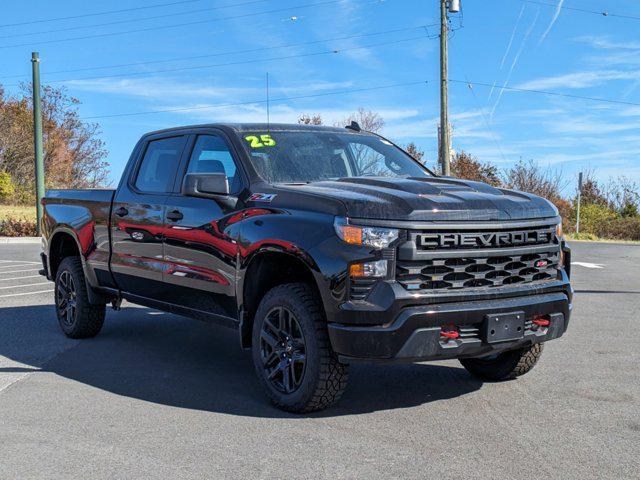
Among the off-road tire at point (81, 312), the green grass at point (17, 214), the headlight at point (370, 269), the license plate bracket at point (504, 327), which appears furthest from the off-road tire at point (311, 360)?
the green grass at point (17, 214)

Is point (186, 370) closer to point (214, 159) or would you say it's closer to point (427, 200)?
point (214, 159)

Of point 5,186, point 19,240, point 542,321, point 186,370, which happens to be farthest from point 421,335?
point 5,186

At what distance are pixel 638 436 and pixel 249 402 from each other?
248 centimetres

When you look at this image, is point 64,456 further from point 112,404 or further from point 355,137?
point 355,137

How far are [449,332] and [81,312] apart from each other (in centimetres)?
433

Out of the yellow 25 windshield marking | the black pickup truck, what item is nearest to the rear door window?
the black pickup truck

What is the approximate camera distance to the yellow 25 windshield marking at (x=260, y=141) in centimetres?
570

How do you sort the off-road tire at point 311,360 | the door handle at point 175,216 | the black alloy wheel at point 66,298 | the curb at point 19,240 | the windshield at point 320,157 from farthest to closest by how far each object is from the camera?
1. the curb at point 19,240
2. the black alloy wheel at point 66,298
3. the door handle at point 175,216
4. the windshield at point 320,157
5. the off-road tire at point 311,360

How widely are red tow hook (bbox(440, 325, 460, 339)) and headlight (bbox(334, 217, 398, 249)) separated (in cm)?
61

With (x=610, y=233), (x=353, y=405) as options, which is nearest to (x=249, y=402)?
(x=353, y=405)

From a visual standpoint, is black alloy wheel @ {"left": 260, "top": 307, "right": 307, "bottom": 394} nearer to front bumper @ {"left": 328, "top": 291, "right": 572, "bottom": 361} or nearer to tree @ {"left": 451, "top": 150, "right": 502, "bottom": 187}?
front bumper @ {"left": 328, "top": 291, "right": 572, "bottom": 361}

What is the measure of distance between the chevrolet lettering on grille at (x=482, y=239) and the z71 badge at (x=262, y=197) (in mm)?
1135

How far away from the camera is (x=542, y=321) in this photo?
4.91 metres

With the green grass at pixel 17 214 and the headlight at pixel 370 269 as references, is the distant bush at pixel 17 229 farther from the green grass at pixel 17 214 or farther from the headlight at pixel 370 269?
the headlight at pixel 370 269
